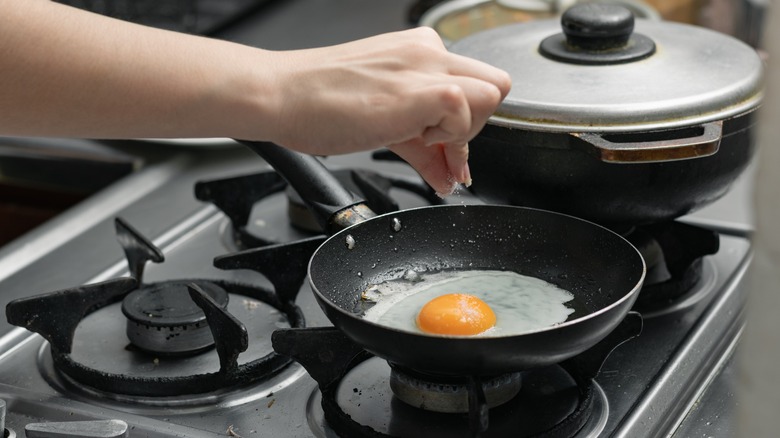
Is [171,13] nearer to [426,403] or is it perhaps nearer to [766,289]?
[426,403]

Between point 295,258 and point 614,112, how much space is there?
1.22 ft

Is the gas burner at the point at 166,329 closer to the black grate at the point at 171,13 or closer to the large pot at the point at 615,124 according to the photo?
the large pot at the point at 615,124

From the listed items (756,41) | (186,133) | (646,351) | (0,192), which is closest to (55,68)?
(186,133)

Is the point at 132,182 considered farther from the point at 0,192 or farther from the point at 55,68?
the point at 55,68

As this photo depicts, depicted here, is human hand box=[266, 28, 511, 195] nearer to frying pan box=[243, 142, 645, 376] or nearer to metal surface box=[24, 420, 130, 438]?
frying pan box=[243, 142, 645, 376]

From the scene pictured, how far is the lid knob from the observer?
109 cm

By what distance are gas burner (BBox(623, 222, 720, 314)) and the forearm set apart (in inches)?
19.8

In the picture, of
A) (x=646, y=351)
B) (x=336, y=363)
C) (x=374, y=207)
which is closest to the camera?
(x=336, y=363)

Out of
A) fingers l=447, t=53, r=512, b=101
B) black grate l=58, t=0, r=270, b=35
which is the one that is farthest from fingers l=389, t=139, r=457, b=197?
black grate l=58, t=0, r=270, b=35

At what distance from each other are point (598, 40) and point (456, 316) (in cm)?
Answer: 37

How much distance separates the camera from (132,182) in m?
1.49

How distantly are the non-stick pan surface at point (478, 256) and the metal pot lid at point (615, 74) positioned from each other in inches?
4.1

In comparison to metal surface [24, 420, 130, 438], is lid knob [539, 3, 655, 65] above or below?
above

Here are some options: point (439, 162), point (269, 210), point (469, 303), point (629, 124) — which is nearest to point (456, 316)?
point (469, 303)
